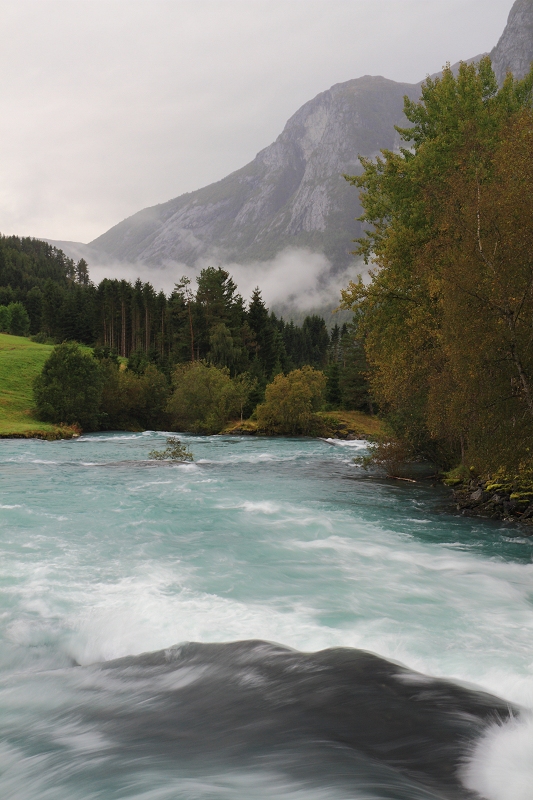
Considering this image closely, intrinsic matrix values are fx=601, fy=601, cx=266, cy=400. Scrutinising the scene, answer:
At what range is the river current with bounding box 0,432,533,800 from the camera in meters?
5.43

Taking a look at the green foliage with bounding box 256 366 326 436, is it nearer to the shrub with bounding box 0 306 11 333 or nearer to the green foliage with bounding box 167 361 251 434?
the green foliage with bounding box 167 361 251 434

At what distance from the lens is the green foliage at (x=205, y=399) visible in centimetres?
6353

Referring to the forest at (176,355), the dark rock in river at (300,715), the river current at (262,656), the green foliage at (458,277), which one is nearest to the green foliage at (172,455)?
the forest at (176,355)

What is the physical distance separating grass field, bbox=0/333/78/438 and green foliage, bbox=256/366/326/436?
62.6ft

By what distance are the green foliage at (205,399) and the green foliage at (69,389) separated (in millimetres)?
8761

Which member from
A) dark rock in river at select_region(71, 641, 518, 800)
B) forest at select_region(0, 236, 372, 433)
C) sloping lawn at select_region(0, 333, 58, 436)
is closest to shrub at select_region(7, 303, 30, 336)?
forest at select_region(0, 236, 372, 433)

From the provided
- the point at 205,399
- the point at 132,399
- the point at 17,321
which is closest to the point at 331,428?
the point at 205,399

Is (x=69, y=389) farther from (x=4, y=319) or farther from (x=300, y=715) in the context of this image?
(x=4, y=319)

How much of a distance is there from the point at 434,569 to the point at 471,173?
44.1 ft

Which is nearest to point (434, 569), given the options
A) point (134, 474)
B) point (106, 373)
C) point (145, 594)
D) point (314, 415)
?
point (145, 594)

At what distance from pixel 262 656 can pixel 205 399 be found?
56870 millimetres

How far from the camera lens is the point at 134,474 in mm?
28156

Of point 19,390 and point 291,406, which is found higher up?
point 19,390

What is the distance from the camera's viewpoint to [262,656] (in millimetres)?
8242
